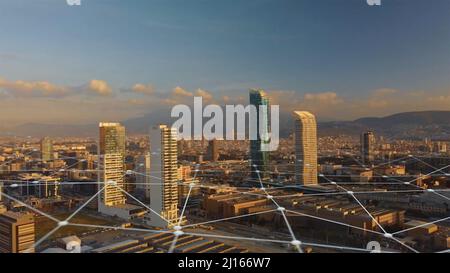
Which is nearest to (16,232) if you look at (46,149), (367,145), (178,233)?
(178,233)

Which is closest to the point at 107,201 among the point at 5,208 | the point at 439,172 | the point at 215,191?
the point at 5,208

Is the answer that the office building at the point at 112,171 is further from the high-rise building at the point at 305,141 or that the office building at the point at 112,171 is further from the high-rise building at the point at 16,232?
the high-rise building at the point at 305,141

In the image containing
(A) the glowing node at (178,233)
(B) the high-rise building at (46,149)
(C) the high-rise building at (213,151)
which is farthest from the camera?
(C) the high-rise building at (213,151)

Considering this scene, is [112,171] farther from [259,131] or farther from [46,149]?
[259,131]

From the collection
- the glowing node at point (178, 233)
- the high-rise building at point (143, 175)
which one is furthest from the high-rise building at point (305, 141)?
the glowing node at point (178, 233)

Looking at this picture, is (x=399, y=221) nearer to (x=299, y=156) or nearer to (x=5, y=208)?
(x=299, y=156)
